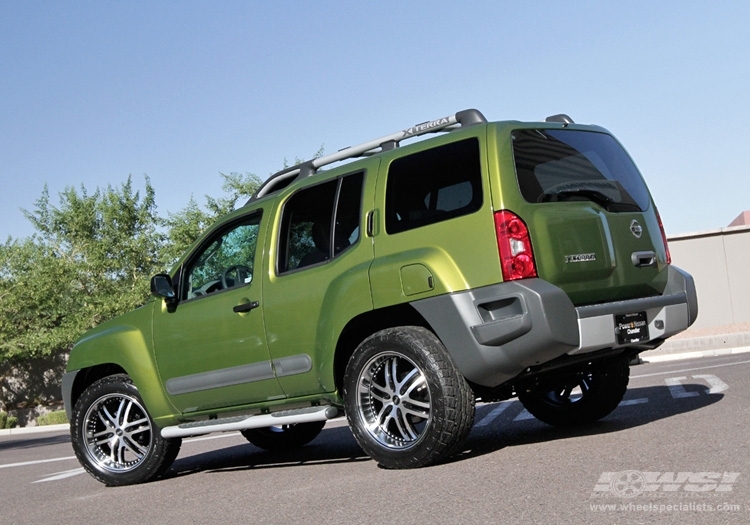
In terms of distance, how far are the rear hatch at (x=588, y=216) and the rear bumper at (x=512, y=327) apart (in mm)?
198

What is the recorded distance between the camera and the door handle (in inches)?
279

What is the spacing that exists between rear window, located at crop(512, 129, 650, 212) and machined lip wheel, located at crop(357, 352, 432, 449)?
4.45ft

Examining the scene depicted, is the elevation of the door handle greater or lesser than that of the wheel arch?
greater

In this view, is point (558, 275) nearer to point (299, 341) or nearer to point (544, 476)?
point (544, 476)

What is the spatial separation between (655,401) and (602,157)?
2816mm

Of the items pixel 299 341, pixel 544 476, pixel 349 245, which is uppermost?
pixel 349 245

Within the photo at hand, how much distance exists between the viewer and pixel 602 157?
675 cm

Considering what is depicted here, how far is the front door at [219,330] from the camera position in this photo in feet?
23.3

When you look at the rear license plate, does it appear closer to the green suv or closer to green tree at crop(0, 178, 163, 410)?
the green suv

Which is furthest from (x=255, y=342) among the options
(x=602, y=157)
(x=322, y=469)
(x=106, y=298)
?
(x=106, y=298)

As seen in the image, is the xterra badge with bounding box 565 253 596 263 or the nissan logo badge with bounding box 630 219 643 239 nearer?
the xterra badge with bounding box 565 253 596 263

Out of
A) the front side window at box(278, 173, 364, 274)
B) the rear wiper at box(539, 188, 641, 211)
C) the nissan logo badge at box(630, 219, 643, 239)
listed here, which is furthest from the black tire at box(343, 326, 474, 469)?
the nissan logo badge at box(630, 219, 643, 239)

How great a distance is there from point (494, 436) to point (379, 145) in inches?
96.2

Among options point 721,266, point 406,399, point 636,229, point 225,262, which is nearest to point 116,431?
point 225,262
